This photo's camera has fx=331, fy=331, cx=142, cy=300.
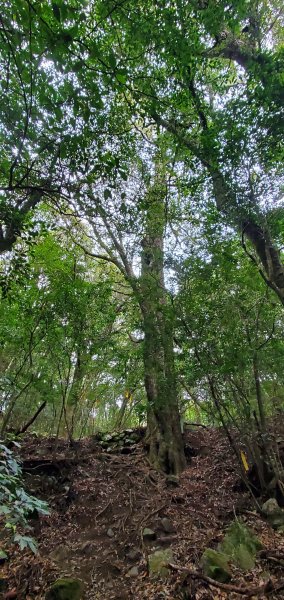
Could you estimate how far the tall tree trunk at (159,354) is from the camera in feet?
20.5

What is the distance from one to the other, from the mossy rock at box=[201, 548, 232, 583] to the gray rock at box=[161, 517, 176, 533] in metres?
1.04

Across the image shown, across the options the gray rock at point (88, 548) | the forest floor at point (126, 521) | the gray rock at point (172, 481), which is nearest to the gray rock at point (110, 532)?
the forest floor at point (126, 521)

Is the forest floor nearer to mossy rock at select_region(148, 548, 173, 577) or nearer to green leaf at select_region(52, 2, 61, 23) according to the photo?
mossy rock at select_region(148, 548, 173, 577)

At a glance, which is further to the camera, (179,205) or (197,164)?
(179,205)

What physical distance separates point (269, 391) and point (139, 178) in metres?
5.02

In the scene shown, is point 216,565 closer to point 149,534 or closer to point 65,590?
point 149,534

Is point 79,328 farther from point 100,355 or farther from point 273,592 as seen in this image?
point 273,592

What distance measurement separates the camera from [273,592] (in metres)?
3.19

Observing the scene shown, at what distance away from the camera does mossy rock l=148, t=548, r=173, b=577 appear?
3918 mm

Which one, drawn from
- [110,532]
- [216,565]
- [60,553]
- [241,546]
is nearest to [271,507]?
[241,546]

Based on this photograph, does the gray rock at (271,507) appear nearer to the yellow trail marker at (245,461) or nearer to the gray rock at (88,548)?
the yellow trail marker at (245,461)

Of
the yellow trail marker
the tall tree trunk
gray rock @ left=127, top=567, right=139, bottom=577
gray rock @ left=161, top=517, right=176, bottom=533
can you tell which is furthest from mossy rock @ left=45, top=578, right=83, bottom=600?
the tall tree trunk

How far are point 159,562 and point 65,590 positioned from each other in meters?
1.13

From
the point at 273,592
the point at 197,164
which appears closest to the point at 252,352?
the point at 273,592
